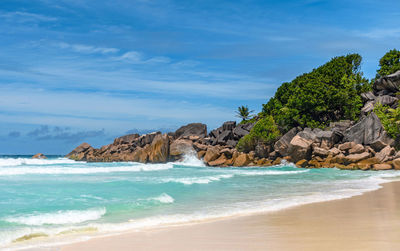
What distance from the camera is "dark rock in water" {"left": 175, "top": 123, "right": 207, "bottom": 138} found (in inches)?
2144

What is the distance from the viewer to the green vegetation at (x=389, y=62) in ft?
148

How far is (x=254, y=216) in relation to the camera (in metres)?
8.61

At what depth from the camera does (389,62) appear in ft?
153

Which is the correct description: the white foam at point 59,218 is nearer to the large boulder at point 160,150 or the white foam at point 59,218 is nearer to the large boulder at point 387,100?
the large boulder at point 387,100

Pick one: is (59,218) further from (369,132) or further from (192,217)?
(369,132)

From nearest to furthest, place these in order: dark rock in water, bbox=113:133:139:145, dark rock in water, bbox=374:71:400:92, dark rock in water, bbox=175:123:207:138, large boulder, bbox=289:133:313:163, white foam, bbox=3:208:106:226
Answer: white foam, bbox=3:208:106:226 < large boulder, bbox=289:133:313:163 < dark rock in water, bbox=374:71:400:92 < dark rock in water, bbox=175:123:207:138 < dark rock in water, bbox=113:133:139:145

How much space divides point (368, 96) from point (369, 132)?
11.9m

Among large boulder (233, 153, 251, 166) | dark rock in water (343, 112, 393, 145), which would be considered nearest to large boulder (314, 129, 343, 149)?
dark rock in water (343, 112, 393, 145)

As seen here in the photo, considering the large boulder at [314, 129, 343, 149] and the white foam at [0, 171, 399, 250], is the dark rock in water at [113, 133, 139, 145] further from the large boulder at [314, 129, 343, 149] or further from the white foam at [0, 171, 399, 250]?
the white foam at [0, 171, 399, 250]

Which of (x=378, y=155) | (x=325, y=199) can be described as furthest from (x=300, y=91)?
(x=325, y=199)

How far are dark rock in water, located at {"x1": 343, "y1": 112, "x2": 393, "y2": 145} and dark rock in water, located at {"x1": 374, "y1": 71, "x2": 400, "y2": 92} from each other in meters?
8.72

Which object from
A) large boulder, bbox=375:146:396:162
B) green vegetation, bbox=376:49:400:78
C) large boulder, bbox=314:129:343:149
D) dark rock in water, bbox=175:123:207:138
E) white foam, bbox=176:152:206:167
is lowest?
white foam, bbox=176:152:206:167

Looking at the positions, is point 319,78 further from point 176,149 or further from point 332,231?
point 332,231

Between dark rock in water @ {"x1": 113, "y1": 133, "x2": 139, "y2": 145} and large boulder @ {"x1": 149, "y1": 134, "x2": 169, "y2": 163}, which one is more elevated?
dark rock in water @ {"x1": 113, "y1": 133, "x2": 139, "y2": 145}
